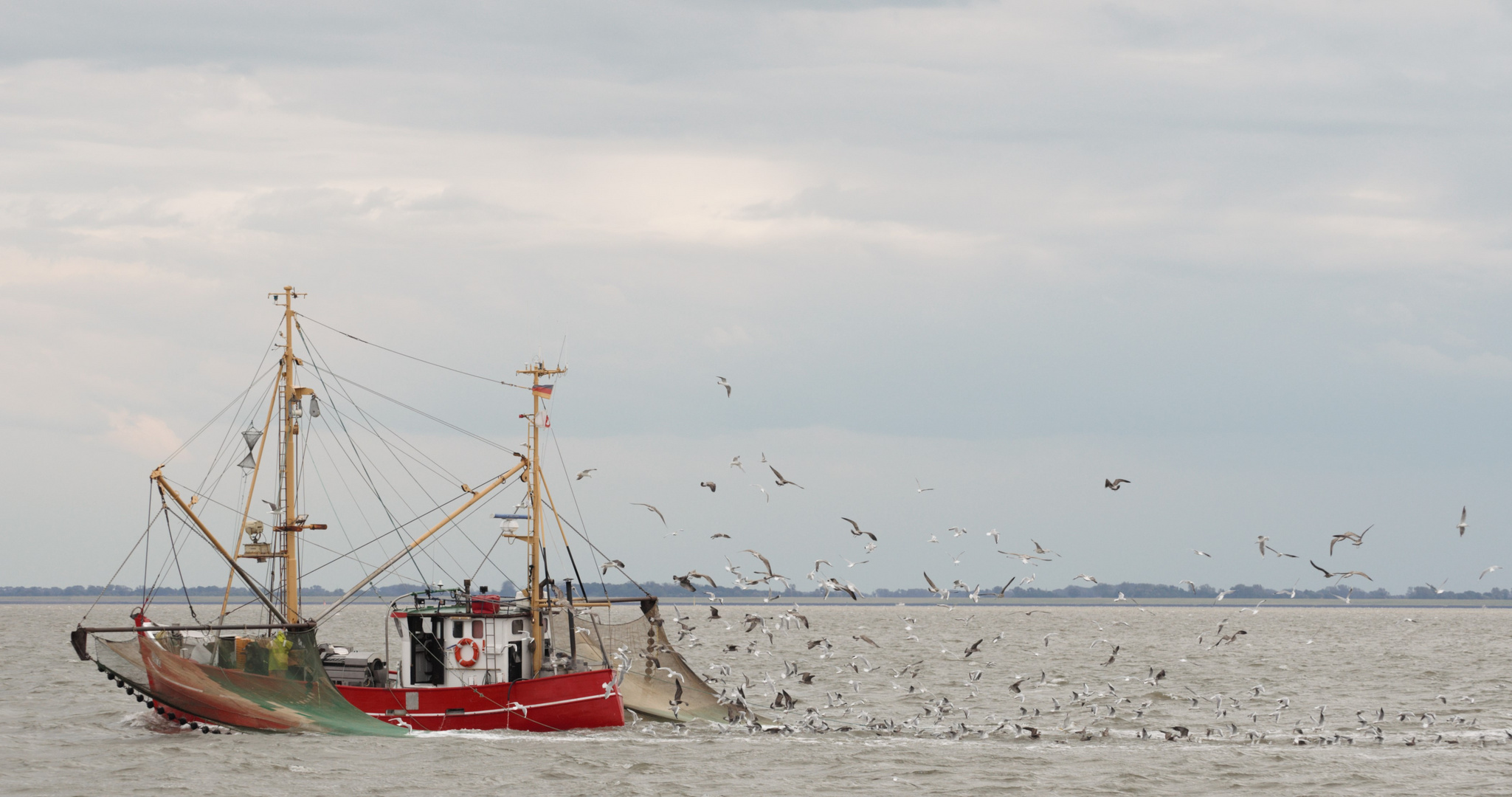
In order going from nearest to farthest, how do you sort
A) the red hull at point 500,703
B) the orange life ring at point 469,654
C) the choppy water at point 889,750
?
the choppy water at point 889,750 → the red hull at point 500,703 → the orange life ring at point 469,654

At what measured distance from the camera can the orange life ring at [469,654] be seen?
4175cm

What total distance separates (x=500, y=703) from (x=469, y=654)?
164 cm

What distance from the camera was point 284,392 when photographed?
4462 cm

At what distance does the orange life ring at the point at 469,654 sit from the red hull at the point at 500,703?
0.73m

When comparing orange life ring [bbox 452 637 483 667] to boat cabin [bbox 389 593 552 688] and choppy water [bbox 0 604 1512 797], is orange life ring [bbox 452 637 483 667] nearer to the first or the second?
boat cabin [bbox 389 593 552 688]

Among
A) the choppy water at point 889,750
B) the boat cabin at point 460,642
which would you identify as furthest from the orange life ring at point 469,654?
the choppy water at point 889,750

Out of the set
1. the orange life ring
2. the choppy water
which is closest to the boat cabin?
the orange life ring

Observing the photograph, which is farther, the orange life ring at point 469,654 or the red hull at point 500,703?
the orange life ring at point 469,654

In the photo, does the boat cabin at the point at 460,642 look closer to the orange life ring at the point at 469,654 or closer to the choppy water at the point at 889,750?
the orange life ring at the point at 469,654

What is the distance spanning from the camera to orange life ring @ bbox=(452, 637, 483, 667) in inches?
1644

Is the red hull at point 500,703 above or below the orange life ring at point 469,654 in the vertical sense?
below

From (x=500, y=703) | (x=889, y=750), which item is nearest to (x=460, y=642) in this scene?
(x=500, y=703)

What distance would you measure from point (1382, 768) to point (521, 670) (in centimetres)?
2306

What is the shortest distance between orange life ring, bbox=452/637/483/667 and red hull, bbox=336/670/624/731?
0.73 m
